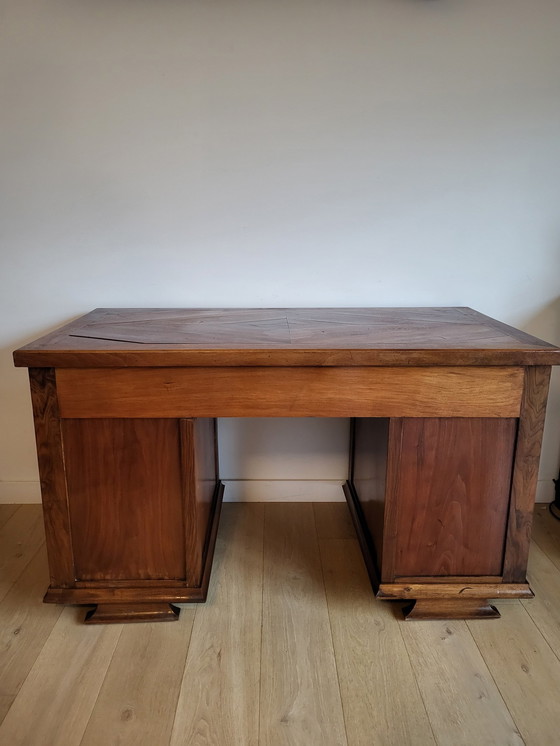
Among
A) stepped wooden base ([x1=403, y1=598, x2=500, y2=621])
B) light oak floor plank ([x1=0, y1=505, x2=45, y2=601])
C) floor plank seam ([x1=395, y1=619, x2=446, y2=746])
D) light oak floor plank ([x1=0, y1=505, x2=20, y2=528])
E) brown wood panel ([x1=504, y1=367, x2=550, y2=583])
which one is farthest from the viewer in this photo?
light oak floor plank ([x1=0, y1=505, x2=20, y2=528])

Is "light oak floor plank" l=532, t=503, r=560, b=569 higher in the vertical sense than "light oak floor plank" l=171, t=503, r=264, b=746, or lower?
lower

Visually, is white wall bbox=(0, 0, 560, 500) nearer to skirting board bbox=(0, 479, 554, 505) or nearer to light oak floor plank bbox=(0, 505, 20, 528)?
light oak floor plank bbox=(0, 505, 20, 528)

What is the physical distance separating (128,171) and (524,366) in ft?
4.32

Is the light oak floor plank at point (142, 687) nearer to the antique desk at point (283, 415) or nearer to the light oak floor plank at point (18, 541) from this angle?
the antique desk at point (283, 415)

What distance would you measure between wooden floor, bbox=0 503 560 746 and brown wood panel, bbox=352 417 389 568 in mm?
171

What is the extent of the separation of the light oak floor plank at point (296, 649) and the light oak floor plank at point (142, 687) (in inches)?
8.0

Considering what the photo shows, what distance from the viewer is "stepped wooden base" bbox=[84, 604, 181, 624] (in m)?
1.43

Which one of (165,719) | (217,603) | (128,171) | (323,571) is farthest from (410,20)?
(165,719)

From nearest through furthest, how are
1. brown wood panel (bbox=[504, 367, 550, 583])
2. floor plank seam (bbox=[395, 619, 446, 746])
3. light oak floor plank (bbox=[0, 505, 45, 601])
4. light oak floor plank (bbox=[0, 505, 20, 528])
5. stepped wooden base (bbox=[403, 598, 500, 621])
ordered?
floor plank seam (bbox=[395, 619, 446, 746]) → brown wood panel (bbox=[504, 367, 550, 583]) → stepped wooden base (bbox=[403, 598, 500, 621]) → light oak floor plank (bbox=[0, 505, 45, 601]) → light oak floor plank (bbox=[0, 505, 20, 528])

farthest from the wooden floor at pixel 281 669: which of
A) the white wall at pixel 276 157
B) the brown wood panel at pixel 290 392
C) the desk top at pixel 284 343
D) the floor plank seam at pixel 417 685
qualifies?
the white wall at pixel 276 157

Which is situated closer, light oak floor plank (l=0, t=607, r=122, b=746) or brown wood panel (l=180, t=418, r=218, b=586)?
light oak floor plank (l=0, t=607, r=122, b=746)

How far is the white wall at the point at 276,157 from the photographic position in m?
1.66

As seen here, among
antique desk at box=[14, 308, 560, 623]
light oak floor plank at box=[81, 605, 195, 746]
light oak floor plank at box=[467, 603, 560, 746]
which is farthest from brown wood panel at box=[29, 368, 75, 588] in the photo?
light oak floor plank at box=[467, 603, 560, 746]

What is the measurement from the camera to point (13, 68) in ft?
5.49
